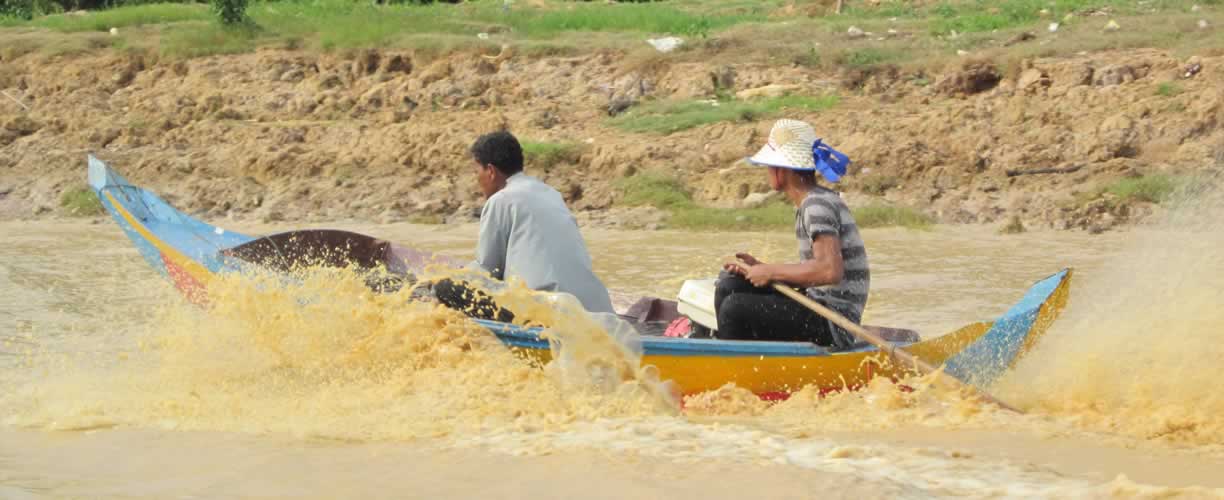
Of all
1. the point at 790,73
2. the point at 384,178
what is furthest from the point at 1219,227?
the point at 384,178

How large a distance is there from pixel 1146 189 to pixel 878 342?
685 centimetres

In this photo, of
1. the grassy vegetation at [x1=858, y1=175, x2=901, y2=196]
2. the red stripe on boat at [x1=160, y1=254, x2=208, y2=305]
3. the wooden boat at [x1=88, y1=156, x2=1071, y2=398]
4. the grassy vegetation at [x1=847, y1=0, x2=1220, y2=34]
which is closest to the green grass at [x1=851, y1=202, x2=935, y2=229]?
the grassy vegetation at [x1=858, y1=175, x2=901, y2=196]

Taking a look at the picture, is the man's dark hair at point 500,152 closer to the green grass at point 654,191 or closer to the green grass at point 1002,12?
the green grass at point 654,191

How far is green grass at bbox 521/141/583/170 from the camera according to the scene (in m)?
13.4

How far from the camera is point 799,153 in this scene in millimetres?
5863

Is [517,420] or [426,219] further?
[426,219]

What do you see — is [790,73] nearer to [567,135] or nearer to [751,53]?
[751,53]

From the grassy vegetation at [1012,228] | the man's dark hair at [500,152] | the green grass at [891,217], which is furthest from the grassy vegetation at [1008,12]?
the man's dark hair at [500,152]

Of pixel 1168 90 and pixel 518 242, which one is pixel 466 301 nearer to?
pixel 518 242

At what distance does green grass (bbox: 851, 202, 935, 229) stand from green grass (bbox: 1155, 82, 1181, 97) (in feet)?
8.32

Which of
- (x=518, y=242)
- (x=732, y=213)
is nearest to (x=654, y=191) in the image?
(x=732, y=213)

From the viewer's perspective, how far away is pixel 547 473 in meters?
4.93

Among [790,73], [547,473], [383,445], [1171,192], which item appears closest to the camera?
[547,473]

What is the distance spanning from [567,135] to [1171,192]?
556 cm
